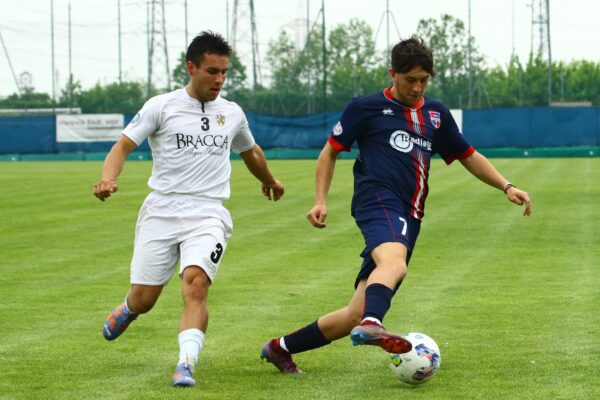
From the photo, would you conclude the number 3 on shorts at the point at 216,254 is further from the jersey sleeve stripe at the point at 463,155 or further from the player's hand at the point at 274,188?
the jersey sleeve stripe at the point at 463,155

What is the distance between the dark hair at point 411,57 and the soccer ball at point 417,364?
1.55 metres

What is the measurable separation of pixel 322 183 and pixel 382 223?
0.47m

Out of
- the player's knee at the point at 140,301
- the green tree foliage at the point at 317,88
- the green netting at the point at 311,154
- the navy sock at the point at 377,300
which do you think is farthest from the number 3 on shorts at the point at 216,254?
the green tree foliage at the point at 317,88

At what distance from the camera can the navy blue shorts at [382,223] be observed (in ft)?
23.0

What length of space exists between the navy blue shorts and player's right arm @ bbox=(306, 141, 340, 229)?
219mm

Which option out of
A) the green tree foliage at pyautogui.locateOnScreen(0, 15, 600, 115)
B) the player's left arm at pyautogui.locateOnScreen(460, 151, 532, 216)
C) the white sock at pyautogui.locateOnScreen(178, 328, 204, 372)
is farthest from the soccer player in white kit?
the green tree foliage at pyautogui.locateOnScreen(0, 15, 600, 115)

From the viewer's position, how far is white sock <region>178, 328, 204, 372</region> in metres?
7.04

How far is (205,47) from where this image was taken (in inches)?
295

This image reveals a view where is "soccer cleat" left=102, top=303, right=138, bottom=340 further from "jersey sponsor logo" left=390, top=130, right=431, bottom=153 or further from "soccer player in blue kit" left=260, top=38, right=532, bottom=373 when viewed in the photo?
"jersey sponsor logo" left=390, top=130, right=431, bottom=153

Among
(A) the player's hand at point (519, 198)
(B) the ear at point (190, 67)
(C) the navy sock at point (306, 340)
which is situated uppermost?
(B) the ear at point (190, 67)

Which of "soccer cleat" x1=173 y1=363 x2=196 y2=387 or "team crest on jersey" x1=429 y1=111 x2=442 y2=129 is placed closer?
"soccer cleat" x1=173 y1=363 x2=196 y2=387

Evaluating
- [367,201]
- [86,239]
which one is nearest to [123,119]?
[86,239]

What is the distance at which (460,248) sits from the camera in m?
15.5

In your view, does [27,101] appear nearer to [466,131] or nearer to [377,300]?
[466,131]
